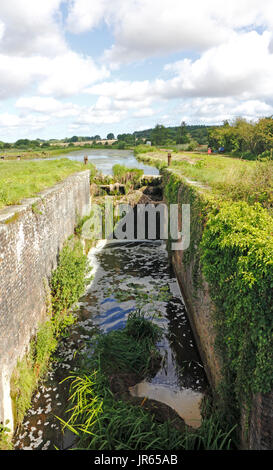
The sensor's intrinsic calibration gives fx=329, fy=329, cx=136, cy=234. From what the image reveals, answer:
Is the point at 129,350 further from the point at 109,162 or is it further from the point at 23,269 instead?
the point at 109,162

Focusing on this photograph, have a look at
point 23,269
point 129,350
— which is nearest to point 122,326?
point 129,350

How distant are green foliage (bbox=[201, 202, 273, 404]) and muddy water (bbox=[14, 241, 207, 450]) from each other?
1956mm

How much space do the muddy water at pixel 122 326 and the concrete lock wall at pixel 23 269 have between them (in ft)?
2.44

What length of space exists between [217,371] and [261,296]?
8.61 feet

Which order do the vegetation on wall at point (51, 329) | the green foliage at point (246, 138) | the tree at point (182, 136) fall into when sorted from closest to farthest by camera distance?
1. the vegetation on wall at point (51, 329)
2. the green foliage at point (246, 138)
3. the tree at point (182, 136)

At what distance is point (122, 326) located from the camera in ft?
28.2

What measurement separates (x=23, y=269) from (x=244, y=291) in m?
4.25

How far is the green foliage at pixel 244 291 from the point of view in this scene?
3.61m

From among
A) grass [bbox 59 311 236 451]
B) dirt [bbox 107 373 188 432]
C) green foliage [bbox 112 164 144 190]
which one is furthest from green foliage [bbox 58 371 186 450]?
green foliage [bbox 112 164 144 190]

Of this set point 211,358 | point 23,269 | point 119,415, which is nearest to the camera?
point 119,415

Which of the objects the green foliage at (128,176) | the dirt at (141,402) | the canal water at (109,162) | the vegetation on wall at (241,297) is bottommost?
the dirt at (141,402)

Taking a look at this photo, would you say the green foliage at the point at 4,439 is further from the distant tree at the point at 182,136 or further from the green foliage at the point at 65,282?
the distant tree at the point at 182,136

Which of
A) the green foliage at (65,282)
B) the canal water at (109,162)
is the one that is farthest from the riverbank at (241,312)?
the canal water at (109,162)
